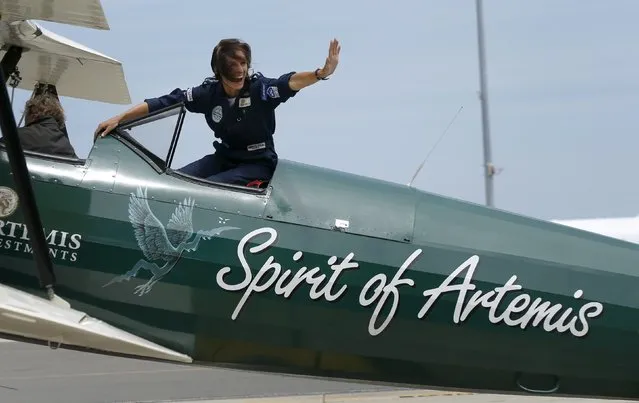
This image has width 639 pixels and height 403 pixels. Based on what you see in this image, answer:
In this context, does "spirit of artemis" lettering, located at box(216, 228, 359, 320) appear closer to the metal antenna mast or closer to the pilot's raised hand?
the pilot's raised hand

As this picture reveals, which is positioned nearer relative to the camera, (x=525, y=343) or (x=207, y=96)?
(x=525, y=343)

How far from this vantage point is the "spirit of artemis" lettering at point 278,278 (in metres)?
5.33

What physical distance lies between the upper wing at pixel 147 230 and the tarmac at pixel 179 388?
10.1 feet

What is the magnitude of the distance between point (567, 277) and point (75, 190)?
2.82 meters

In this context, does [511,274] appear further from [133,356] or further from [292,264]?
[133,356]

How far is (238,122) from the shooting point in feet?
18.7

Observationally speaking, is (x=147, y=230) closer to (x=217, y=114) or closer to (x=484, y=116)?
(x=217, y=114)

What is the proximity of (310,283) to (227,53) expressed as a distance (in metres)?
1.45

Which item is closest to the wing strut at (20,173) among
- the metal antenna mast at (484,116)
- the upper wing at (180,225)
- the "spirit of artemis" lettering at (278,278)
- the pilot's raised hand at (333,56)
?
the upper wing at (180,225)

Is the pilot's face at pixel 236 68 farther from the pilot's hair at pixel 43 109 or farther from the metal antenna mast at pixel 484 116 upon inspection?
the metal antenna mast at pixel 484 116

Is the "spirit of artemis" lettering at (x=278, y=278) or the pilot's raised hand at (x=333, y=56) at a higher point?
the pilot's raised hand at (x=333, y=56)

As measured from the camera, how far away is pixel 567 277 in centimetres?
544

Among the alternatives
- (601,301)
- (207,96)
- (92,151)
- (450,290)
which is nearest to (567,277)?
(601,301)

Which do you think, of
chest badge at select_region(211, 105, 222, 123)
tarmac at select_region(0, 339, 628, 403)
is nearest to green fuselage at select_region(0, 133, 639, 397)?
chest badge at select_region(211, 105, 222, 123)
